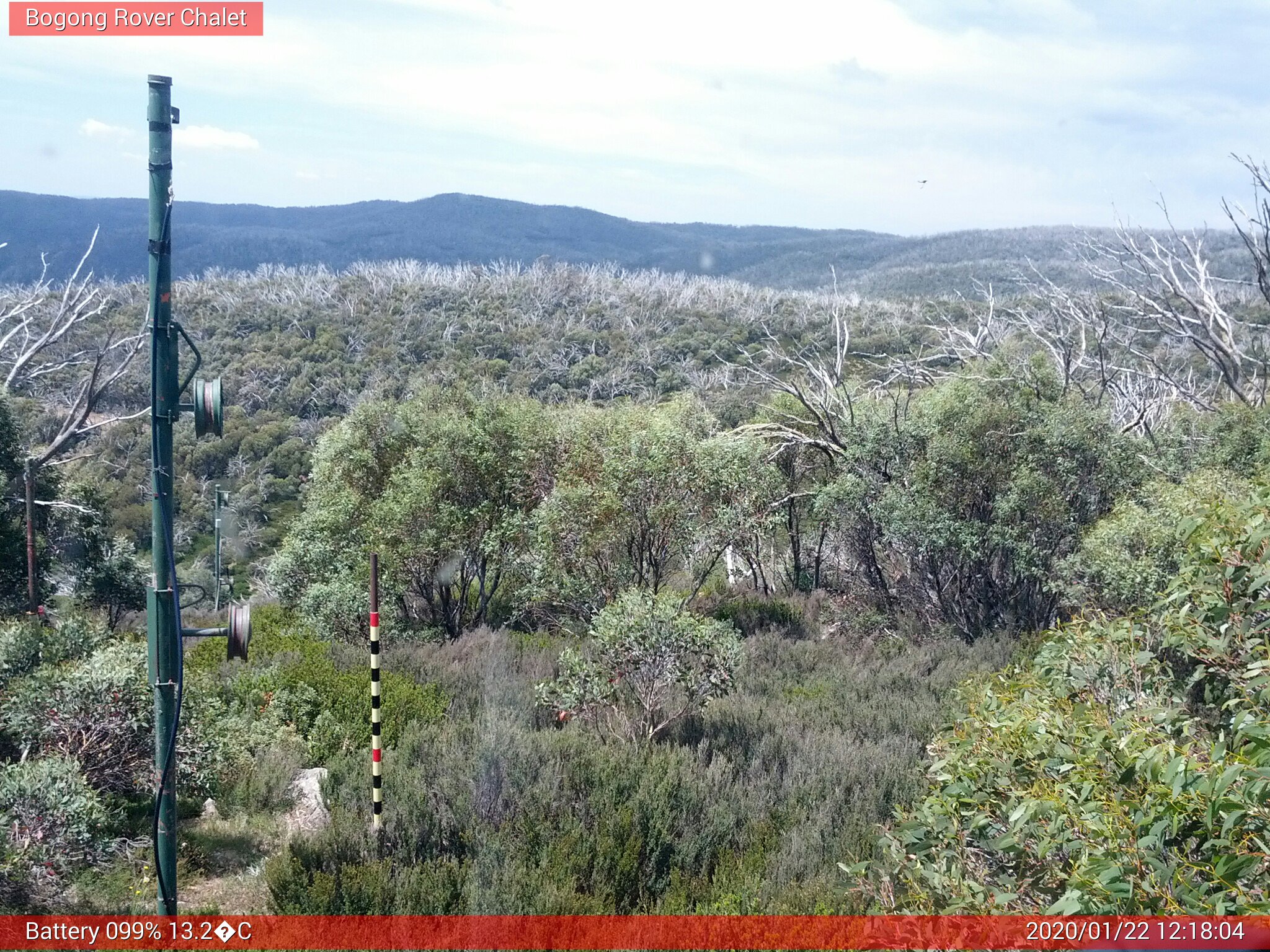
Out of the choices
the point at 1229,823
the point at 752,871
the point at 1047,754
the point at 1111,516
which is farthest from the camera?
the point at 1111,516

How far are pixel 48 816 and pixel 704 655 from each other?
4.86 m

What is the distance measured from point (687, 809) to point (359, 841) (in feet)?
6.62

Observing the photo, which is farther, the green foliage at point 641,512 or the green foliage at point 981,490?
the green foliage at point 641,512

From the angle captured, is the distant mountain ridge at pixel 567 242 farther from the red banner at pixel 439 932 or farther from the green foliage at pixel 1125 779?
the green foliage at pixel 1125 779

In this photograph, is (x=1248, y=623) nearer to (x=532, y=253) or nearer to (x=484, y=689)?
(x=484, y=689)

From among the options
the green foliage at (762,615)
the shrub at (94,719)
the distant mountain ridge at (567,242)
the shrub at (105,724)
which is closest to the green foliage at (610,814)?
the shrub at (105,724)

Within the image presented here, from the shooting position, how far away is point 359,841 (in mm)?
5465

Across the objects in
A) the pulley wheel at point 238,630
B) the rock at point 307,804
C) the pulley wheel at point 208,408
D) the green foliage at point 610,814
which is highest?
the pulley wheel at point 208,408

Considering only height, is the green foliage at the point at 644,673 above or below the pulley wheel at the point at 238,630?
below

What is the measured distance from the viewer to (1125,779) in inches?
120

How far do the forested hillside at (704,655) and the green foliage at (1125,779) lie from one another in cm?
2

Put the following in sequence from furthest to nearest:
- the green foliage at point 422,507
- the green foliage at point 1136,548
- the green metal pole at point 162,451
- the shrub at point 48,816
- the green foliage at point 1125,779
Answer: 1. the green foliage at point 422,507
2. the green foliage at point 1136,548
3. the shrub at point 48,816
4. the green metal pole at point 162,451
5. the green foliage at point 1125,779

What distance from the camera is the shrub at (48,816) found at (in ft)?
16.6

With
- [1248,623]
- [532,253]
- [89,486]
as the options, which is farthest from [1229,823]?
[532,253]
